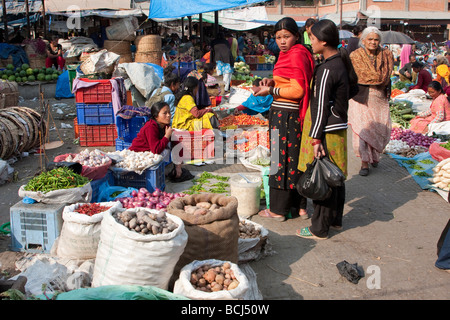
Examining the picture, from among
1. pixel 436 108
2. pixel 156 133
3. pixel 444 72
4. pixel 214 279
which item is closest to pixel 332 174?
pixel 214 279

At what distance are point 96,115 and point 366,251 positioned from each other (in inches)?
208

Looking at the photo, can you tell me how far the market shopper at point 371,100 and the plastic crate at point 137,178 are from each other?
3.12 metres

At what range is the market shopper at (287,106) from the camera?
179 inches

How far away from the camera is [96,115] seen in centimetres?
792

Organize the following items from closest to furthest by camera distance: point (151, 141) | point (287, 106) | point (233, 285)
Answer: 1. point (233, 285)
2. point (287, 106)
3. point (151, 141)

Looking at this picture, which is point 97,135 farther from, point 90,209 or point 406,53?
point 406,53

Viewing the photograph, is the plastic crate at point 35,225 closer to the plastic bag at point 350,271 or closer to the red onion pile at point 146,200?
the red onion pile at point 146,200

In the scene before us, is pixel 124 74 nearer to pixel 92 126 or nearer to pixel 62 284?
pixel 92 126

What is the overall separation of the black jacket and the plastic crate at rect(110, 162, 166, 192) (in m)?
2.05

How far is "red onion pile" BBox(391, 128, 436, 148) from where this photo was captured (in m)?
8.33

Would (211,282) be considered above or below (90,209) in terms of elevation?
below

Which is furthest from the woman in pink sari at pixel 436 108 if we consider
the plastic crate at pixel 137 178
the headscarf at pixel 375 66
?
the plastic crate at pixel 137 178

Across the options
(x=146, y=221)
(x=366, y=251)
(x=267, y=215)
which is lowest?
(x=366, y=251)

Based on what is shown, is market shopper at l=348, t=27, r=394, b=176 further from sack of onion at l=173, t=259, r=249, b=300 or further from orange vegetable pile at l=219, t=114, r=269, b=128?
sack of onion at l=173, t=259, r=249, b=300
